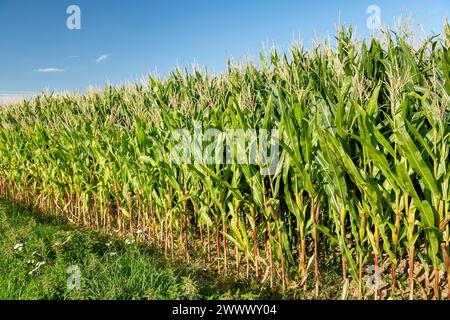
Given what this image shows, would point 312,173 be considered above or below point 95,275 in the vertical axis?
above

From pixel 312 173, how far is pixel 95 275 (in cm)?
223

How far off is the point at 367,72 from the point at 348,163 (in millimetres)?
1375

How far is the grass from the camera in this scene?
355 cm

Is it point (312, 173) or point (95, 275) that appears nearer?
point (312, 173)

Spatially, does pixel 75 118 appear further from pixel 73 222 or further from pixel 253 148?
pixel 253 148

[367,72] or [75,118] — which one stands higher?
[75,118]

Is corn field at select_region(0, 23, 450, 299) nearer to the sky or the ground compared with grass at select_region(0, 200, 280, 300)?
nearer to the sky

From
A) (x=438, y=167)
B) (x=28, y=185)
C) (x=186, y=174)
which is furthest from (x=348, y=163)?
(x=28, y=185)

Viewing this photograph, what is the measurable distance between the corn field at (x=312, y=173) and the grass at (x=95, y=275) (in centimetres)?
37

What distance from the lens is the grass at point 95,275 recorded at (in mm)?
3547

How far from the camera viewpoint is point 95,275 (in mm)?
3875

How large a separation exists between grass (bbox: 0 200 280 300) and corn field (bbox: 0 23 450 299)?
374mm
